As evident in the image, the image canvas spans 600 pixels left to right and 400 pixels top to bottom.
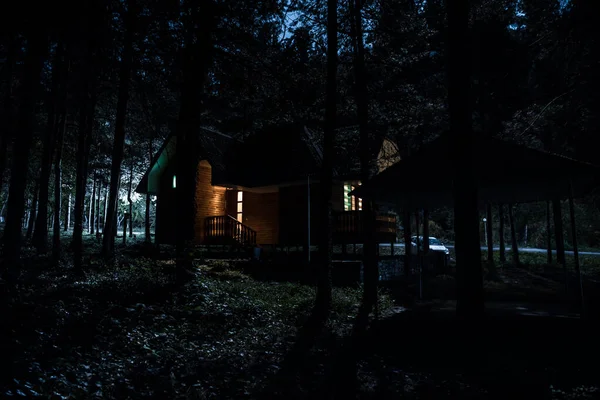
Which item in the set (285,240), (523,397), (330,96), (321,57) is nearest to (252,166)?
(285,240)

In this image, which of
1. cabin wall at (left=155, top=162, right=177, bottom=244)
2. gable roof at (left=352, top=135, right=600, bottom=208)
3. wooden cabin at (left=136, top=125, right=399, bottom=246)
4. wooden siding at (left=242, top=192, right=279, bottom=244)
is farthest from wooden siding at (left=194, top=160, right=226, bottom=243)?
gable roof at (left=352, top=135, right=600, bottom=208)

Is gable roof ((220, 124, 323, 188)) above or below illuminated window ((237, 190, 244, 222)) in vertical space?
above

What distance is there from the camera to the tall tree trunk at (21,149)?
7.23 meters

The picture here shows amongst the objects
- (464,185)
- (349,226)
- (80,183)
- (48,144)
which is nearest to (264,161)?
(349,226)

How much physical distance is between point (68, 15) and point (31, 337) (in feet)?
19.5

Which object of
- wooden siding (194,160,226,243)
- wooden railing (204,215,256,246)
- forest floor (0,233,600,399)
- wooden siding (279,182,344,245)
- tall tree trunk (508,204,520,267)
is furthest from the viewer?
tall tree trunk (508,204,520,267)

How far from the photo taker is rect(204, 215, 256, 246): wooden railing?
20125 millimetres

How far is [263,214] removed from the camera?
2389cm

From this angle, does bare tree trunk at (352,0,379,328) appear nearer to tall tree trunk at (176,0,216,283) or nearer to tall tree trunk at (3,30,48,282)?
tall tree trunk at (176,0,216,283)

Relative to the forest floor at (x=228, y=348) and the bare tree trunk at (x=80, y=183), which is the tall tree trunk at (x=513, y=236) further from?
the bare tree trunk at (x=80, y=183)

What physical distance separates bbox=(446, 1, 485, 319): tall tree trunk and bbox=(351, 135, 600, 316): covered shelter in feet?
1.05

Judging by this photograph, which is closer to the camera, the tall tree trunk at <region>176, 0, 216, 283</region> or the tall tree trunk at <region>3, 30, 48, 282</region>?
the tall tree trunk at <region>3, 30, 48, 282</region>

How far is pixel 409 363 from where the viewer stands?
6.43 meters

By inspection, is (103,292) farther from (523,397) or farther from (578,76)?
(578,76)
